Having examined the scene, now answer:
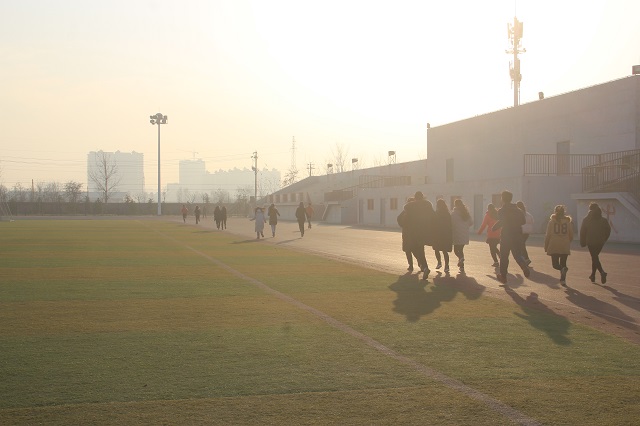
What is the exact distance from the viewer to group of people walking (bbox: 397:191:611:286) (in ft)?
49.3

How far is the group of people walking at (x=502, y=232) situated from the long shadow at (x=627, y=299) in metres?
1.21

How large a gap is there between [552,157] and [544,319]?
3580 cm

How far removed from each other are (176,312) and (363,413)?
6.13 m

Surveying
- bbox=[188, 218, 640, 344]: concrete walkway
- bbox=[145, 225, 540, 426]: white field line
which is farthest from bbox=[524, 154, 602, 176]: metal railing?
bbox=[145, 225, 540, 426]: white field line

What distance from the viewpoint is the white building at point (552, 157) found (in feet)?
113

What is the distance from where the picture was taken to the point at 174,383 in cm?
673

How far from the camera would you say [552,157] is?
44312 millimetres

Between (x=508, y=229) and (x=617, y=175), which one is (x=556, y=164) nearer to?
(x=617, y=175)

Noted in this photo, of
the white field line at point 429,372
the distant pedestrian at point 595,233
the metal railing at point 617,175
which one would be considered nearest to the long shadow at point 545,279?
the distant pedestrian at point 595,233

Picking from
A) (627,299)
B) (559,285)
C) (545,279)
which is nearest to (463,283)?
(559,285)

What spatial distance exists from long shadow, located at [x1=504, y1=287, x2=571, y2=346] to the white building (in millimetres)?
20812

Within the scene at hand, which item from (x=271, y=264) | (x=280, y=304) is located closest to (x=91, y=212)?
(x=271, y=264)

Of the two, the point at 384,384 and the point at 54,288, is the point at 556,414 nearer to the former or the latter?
the point at 384,384

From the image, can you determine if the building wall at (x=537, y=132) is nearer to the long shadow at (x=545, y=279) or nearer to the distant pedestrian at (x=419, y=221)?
the long shadow at (x=545, y=279)
